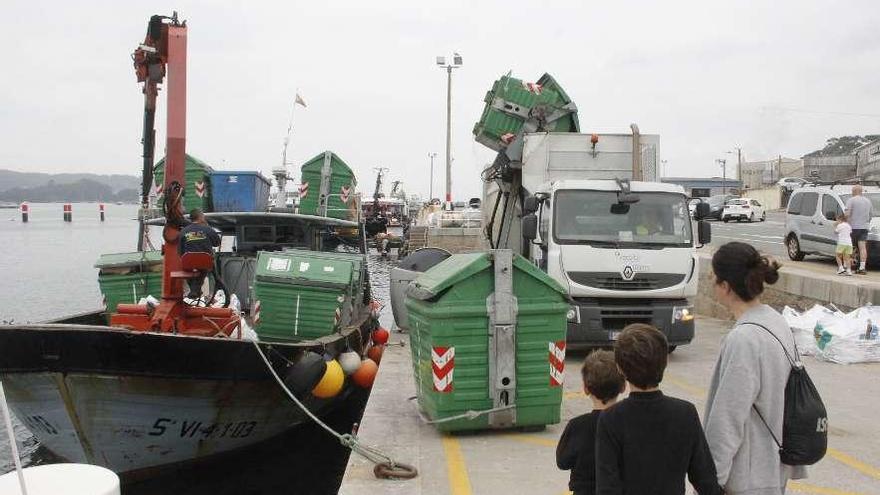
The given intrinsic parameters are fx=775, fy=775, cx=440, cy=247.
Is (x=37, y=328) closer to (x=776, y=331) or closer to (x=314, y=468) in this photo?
(x=314, y=468)

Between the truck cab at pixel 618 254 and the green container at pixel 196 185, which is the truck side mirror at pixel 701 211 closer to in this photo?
the truck cab at pixel 618 254

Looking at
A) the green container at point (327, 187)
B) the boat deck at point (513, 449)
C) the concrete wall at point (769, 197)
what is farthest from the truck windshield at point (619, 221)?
the concrete wall at point (769, 197)

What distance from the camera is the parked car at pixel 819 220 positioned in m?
16.4

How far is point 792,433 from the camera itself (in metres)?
3.07

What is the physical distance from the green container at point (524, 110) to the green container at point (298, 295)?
6004 millimetres

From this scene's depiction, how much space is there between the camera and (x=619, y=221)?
35.1ft

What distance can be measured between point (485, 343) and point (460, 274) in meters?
0.66

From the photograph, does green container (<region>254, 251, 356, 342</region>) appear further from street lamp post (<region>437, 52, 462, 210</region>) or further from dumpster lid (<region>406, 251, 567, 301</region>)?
street lamp post (<region>437, 52, 462, 210</region>)

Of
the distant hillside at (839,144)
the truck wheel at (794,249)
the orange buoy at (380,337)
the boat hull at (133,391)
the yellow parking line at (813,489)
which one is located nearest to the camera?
the yellow parking line at (813,489)

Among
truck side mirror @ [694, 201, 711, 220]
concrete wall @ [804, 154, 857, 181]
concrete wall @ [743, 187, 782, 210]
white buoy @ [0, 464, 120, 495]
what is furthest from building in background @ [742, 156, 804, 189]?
white buoy @ [0, 464, 120, 495]

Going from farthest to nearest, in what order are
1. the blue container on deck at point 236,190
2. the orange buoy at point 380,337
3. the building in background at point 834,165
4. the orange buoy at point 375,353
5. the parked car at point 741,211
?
1. the building in background at point 834,165
2. the parked car at point 741,211
3. the blue container on deck at point 236,190
4. the orange buoy at point 380,337
5. the orange buoy at point 375,353

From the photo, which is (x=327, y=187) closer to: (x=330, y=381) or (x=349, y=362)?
(x=349, y=362)

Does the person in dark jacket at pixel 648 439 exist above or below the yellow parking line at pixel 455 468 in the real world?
above

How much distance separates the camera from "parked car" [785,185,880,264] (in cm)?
1636
